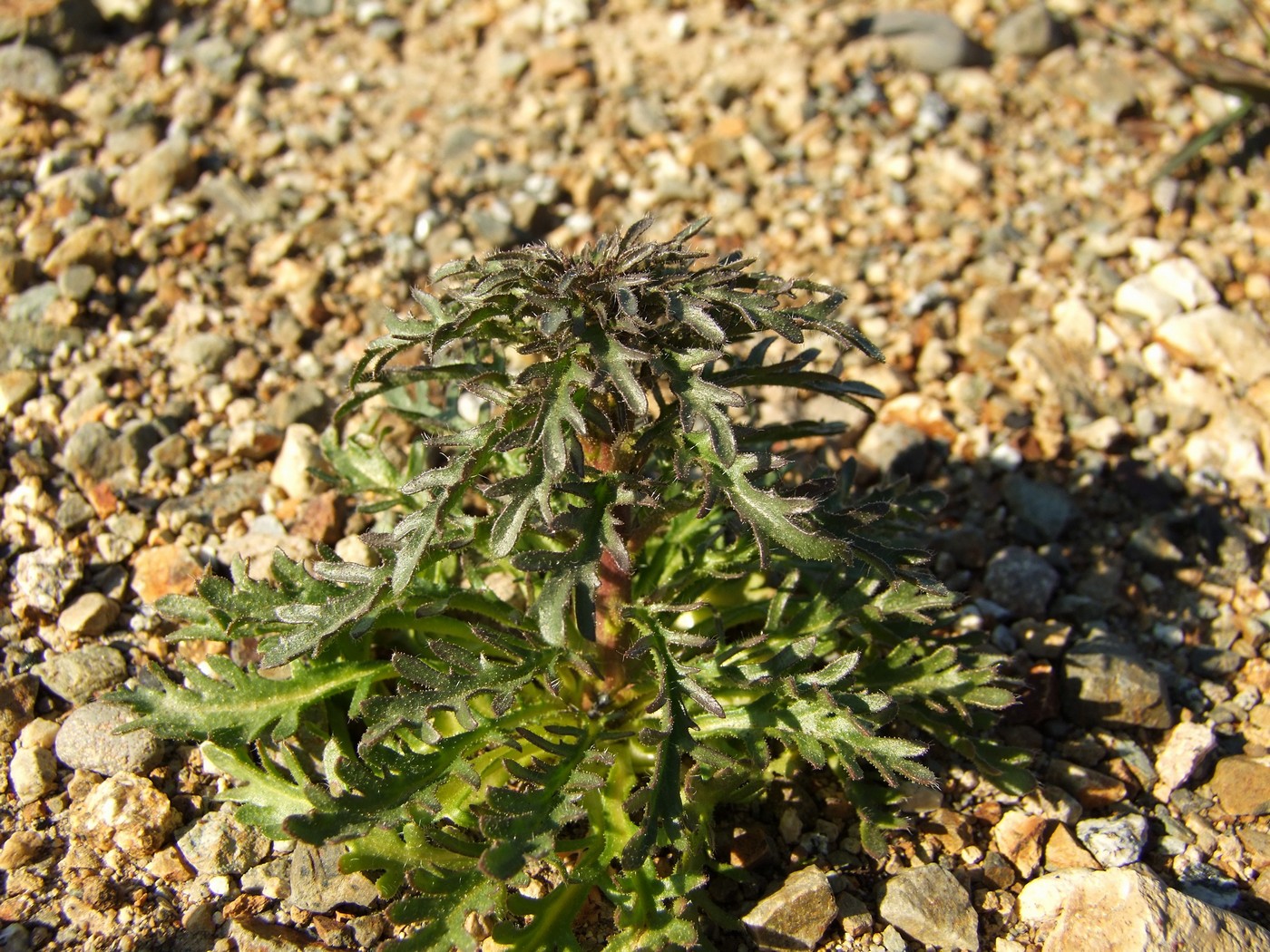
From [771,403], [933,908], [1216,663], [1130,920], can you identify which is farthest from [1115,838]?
[771,403]

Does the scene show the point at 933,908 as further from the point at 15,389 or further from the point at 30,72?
the point at 30,72

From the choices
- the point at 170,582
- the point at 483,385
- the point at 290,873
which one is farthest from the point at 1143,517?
the point at 170,582

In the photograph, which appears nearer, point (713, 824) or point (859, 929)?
point (859, 929)

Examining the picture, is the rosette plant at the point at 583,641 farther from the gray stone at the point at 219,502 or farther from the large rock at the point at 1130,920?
the gray stone at the point at 219,502

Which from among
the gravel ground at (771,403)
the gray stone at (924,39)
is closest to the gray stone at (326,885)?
the gravel ground at (771,403)

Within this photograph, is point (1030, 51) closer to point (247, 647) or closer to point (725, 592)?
point (725, 592)

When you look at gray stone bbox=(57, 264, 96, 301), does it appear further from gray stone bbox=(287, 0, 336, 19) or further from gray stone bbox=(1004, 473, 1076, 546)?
gray stone bbox=(1004, 473, 1076, 546)
